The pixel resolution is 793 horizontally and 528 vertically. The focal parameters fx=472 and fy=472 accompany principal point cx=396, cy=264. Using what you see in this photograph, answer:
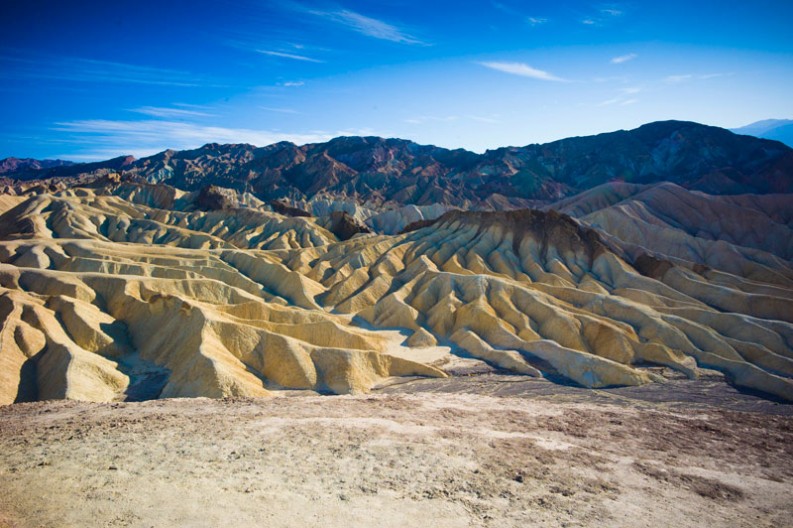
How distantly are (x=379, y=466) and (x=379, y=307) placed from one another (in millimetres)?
39403

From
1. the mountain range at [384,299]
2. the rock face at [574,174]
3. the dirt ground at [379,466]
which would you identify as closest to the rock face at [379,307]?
the mountain range at [384,299]

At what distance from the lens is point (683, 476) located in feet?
70.5

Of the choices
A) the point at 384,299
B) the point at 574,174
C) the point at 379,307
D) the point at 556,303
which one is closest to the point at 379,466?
the point at 379,307

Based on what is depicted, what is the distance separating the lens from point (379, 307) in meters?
59.4

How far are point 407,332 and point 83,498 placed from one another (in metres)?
40.3

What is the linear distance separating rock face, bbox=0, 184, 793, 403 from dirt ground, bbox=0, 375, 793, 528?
908 centimetres

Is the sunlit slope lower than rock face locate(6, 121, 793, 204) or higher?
lower

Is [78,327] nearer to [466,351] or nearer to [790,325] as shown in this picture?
[466,351]

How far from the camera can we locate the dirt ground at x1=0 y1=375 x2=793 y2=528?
641 inches

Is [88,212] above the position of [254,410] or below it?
above

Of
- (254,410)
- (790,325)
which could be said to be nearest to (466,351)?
(254,410)

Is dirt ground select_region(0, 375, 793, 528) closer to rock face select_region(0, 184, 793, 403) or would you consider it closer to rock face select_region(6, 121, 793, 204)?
rock face select_region(0, 184, 793, 403)

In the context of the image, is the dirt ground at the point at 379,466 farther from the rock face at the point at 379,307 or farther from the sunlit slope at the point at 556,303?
the sunlit slope at the point at 556,303

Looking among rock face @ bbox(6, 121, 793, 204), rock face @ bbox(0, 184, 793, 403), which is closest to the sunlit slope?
rock face @ bbox(0, 184, 793, 403)
